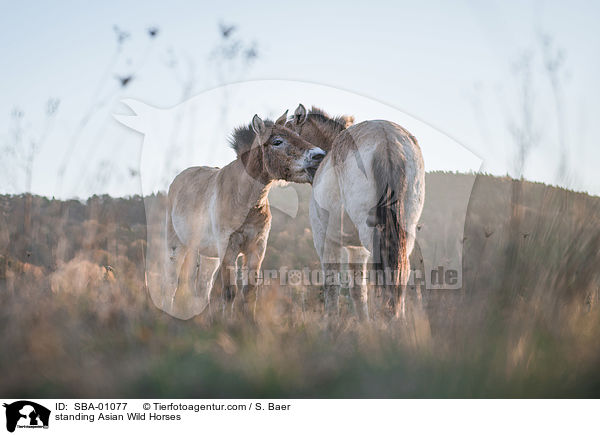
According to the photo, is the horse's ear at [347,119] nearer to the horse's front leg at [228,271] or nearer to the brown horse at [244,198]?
the brown horse at [244,198]

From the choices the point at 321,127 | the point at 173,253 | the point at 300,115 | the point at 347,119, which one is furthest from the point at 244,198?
the point at 173,253

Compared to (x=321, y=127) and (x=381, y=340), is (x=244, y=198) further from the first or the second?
(x=381, y=340)

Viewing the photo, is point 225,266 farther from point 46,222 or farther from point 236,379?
point 236,379

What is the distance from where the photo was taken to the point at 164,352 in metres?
3.17

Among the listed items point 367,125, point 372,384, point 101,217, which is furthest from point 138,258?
point 372,384

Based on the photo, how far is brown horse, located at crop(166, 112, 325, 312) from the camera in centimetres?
604

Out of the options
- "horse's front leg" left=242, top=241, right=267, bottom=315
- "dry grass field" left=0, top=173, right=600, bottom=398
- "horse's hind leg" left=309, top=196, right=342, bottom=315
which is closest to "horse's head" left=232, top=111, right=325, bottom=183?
"horse's hind leg" left=309, top=196, right=342, bottom=315

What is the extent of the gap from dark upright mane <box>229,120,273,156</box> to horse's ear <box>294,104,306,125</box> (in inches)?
A: 23.7

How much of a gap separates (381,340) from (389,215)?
4.38ft

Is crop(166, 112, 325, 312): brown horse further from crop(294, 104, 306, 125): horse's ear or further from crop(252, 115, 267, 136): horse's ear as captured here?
crop(294, 104, 306, 125): horse's ear

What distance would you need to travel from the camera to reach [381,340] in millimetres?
3057

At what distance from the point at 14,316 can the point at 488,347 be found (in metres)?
3.30
